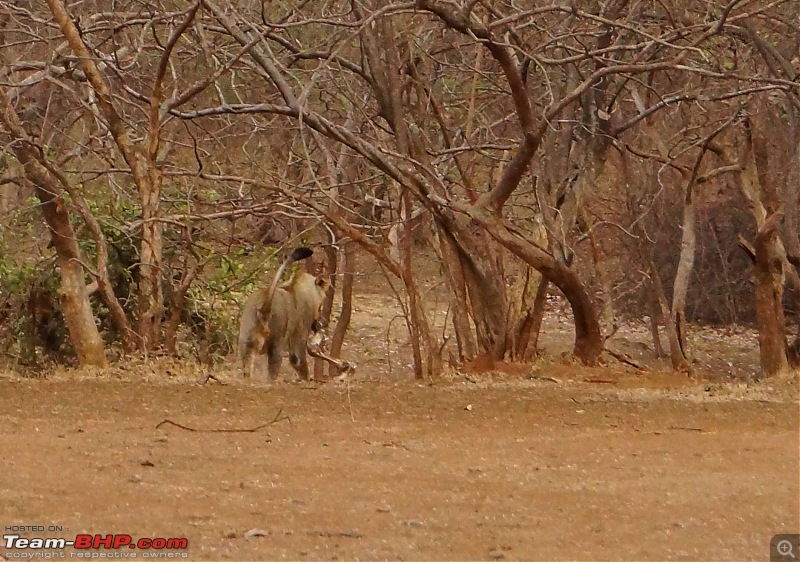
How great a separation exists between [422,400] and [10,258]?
5.29 metres

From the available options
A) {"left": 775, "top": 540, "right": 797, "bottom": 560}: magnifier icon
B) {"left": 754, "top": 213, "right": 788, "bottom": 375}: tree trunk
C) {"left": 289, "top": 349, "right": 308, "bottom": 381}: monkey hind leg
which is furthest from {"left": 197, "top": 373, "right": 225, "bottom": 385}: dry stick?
{"left": 754, "top": 213, "right": 788, "bottom": 375}: tree trunk

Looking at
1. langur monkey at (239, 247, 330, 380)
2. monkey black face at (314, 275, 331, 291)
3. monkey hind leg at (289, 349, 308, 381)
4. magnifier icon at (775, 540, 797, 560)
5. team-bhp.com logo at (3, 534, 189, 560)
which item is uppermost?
monkey black face at (314, 275, 331, 291)

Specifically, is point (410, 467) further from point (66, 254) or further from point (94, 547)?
point (66, 254)

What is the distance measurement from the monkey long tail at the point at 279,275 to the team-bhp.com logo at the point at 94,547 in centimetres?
486

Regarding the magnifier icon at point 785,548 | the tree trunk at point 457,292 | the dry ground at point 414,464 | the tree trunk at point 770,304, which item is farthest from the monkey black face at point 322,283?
the magnifier icon at point 785,548

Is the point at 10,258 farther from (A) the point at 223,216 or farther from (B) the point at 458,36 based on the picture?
(B) the point at 458,36

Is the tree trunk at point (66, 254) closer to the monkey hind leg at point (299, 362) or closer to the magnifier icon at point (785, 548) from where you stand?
the monkey hind leg at point (299, 362)

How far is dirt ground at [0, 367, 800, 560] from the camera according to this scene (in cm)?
450

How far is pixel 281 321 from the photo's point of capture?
962cm

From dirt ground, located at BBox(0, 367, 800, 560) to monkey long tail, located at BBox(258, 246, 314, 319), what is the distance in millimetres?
1034

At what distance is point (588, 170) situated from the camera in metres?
10.4

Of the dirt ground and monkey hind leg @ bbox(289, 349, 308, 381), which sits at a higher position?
monkey hind leg @ bbox(289, 349, 308, 381)

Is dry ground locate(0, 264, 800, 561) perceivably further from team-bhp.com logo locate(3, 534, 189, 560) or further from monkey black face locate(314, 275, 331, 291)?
monkey black face locate(314, 275, 331, 291)

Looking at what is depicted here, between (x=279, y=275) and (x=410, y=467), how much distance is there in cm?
358
